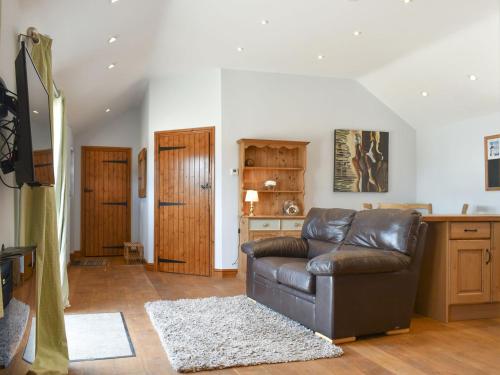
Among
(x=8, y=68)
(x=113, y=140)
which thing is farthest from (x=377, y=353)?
(x=113, y=140)

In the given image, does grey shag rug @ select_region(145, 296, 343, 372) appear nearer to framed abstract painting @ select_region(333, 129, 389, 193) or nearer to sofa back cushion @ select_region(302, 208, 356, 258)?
sofa back cushion @ select_region(302, 208, 356, 258)

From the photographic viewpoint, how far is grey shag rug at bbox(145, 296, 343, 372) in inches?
120

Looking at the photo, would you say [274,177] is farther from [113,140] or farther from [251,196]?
[113,140]

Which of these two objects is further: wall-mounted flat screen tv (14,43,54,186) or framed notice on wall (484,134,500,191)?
framed notice on wall (484,134,500,191)

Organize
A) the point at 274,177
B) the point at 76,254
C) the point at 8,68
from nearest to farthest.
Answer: the point at 8,68 → the point at 274,177 → the point at 76,254

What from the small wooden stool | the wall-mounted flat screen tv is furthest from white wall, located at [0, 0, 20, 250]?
the small wooden stool

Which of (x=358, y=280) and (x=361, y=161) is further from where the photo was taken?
(x=361, y=161)

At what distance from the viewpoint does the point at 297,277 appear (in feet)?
12.1

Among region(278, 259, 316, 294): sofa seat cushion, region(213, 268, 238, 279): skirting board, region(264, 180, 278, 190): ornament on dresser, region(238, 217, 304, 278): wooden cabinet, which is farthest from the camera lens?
region(264, 180, 278, 190): ornament on dresser

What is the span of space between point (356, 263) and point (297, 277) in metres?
0.50

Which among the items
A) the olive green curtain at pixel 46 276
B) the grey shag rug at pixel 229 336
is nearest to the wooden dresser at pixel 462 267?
the grey shag rug at pixel 229 336

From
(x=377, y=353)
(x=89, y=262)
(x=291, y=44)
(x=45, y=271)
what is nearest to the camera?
(x=45, y=271)

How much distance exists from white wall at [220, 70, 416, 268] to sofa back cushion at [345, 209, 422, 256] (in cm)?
277

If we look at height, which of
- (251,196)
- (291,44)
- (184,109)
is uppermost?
(291,44)
